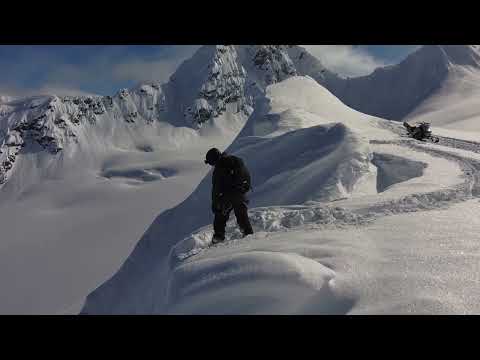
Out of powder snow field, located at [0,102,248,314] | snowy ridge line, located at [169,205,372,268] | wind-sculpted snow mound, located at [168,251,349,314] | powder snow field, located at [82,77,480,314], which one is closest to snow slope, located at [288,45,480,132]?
powder snow field, located at [0,102,248,314]

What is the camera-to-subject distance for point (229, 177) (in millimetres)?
6680

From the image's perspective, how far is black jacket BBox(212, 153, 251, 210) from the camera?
21.8 feet

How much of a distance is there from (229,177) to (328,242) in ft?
6.91

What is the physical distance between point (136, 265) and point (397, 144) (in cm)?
1123

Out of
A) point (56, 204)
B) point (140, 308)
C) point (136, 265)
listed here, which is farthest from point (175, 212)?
point (56, 204)

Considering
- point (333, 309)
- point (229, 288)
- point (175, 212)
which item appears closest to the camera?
point (333, 309)

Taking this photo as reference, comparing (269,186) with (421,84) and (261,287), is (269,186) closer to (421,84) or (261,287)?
(261,287)

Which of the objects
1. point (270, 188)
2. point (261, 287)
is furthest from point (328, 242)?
point (270, 188)

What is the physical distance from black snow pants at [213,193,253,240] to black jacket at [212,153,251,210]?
7 centimetres

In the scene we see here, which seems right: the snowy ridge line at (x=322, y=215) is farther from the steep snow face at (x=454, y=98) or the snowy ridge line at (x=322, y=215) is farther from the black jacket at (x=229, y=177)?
the steep snow face at (x=454, y=98)

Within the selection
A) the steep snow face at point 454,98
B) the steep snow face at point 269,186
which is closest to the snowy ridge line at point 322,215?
the steep snow face at point 269,186
